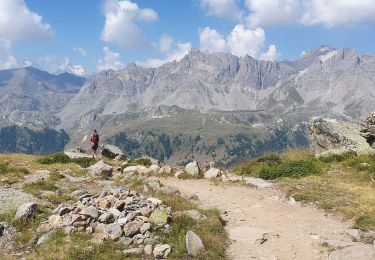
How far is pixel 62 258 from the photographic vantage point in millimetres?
16391

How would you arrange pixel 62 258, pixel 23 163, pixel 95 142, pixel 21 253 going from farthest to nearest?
1. pixel 95 142
2. pixel 23 163
3. pixel 21 253
4. pixel 62 258

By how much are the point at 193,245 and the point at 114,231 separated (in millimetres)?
3414

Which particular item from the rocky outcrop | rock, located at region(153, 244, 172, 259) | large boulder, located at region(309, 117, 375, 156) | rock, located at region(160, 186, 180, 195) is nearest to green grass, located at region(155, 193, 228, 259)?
rock, located at region(153, 244, 172, 259)

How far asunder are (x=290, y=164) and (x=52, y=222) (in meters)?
20.2

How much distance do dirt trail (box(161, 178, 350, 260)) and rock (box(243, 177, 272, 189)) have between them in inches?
28.2

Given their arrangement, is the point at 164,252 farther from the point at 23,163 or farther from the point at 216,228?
the point at 23,163

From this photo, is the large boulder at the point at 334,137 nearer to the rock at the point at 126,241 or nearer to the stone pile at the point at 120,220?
the stone pile at the point at 120,220

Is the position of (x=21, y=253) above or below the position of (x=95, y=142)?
below

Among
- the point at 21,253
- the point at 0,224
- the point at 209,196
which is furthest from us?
the point at 209,196

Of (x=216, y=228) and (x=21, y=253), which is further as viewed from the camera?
(x=216, y=228)

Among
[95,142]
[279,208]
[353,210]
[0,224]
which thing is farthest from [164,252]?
[95,142]

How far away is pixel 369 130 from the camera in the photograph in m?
39.7

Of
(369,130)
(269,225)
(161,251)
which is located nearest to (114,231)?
(161,251)

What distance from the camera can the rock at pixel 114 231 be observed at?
1817 cm
